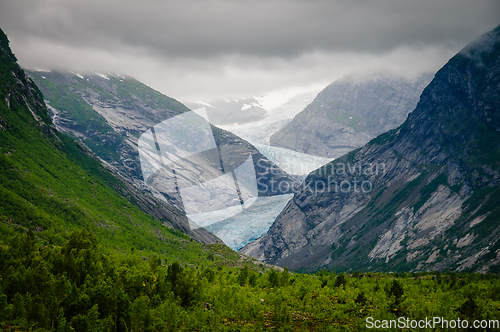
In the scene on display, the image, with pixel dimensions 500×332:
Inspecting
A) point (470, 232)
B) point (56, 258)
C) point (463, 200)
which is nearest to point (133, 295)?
point (56, 258)

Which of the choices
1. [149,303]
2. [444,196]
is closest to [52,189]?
[149,303]

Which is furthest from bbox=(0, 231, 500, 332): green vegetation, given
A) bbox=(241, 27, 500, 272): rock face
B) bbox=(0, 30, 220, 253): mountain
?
bbox=(241, 27, 500, 272): rock face

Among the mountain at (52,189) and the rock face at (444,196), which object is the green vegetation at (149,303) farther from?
the rock face at (444,196)

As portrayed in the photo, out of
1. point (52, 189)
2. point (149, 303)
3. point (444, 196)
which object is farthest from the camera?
point (444, 196)

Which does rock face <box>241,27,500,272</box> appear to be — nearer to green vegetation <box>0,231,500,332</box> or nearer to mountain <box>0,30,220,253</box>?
mountain <box>0,30,220,253</box>

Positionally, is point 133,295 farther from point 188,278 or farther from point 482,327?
point 482,327

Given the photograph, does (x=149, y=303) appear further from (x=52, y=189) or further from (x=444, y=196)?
(x=444, y=196)
